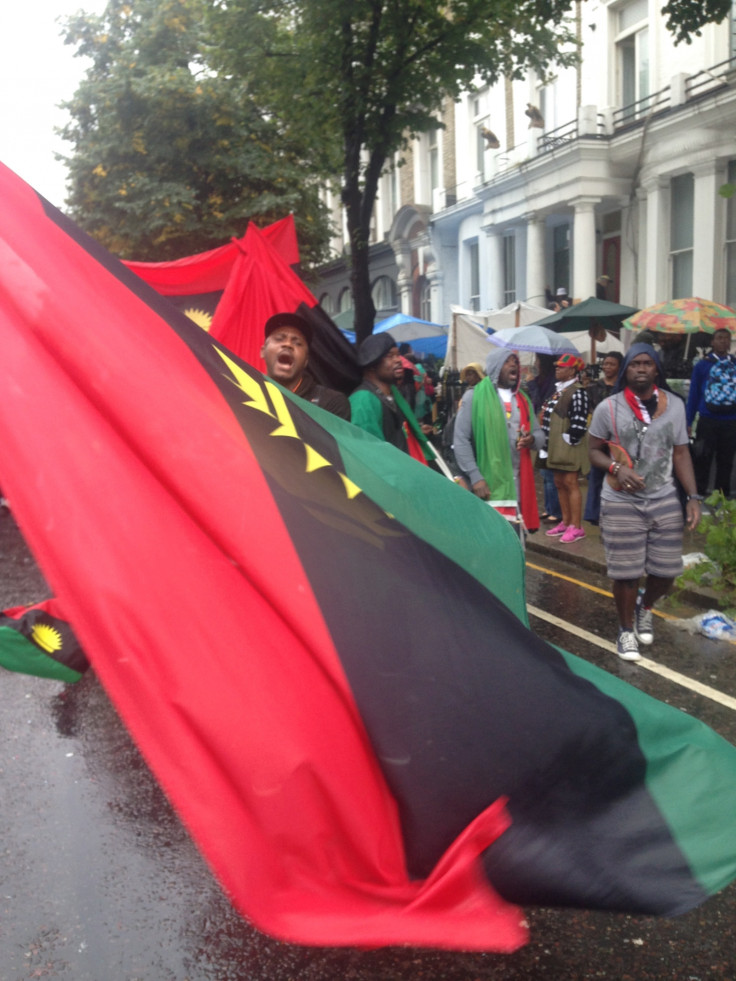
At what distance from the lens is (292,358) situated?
4688 millimetres

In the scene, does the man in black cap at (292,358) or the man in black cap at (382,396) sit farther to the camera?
the man in black cap at (382,396)

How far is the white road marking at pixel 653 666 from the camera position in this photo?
5237mm

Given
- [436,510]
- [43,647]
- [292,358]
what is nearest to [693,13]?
[292,358]

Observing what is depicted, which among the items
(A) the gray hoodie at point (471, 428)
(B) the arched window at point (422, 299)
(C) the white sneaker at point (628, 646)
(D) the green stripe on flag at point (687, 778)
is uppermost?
(B) the arched window at point (422, 299)

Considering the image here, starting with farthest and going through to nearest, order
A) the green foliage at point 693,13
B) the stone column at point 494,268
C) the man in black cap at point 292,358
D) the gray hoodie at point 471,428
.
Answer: the stone column at point 494,268 → the green foliage at point 693,13 → the gray hoodie at point 471,428 → the man in black cap at point 292,358

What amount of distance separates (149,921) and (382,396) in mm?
3225

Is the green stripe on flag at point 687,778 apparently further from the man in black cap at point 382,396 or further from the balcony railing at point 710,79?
the balcony railing at point 710,79

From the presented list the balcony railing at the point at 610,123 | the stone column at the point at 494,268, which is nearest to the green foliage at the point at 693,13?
the balcony railing at the point at 610,123

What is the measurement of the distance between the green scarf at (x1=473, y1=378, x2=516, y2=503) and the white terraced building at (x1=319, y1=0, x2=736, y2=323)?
288 inches

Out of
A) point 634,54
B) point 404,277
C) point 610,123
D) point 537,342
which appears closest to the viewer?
point 537,342

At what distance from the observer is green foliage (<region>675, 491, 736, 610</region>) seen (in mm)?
6672

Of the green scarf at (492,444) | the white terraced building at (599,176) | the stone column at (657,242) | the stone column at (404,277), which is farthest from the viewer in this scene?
the stone column at (404,277)

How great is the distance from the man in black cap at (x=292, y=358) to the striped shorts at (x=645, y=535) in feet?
6.32

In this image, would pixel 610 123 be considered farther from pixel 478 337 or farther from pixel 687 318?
pixel 687 318
